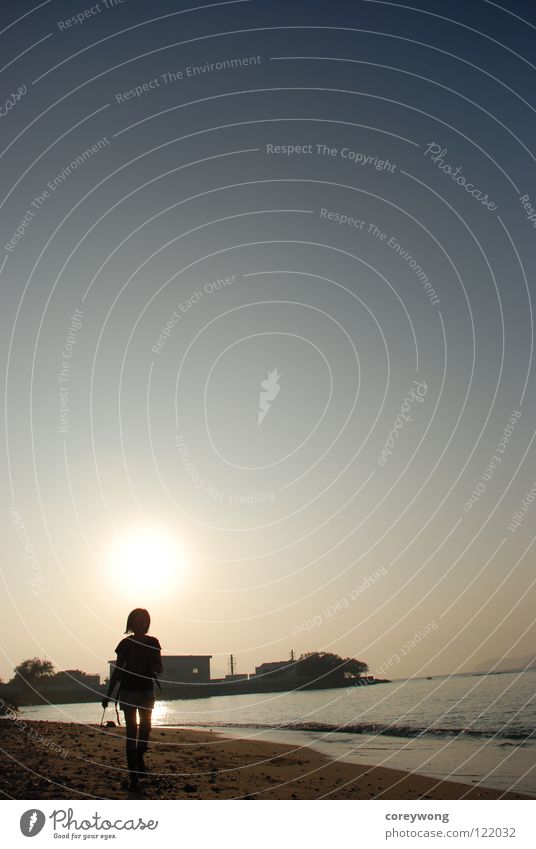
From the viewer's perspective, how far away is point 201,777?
9.55m

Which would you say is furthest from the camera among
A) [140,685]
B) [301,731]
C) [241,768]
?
[301,731]

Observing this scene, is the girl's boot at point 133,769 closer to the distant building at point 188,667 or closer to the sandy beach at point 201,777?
the sandy beach at point 201,777

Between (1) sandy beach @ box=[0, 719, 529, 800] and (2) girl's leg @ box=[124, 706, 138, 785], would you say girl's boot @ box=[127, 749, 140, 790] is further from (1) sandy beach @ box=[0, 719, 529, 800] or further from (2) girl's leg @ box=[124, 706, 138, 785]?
(1) sandy beach @ box=[0, 719, 529, 800]

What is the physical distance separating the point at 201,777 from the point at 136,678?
8.75ft

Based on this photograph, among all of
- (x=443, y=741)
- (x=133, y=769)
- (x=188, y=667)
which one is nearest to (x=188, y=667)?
(x=188, y=667)

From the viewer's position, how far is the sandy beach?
7922 millimetres

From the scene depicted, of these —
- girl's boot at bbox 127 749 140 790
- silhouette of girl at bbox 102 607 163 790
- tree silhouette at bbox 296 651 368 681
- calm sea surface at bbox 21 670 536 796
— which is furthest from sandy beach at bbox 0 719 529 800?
tree silhouette at bbox 296 651 368 681

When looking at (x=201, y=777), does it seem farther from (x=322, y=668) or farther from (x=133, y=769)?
(x=322, y=668)

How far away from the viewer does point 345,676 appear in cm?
9525

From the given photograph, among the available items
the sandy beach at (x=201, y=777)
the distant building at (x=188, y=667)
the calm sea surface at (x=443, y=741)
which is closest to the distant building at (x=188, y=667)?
the distant building at (x=188, y=667)
